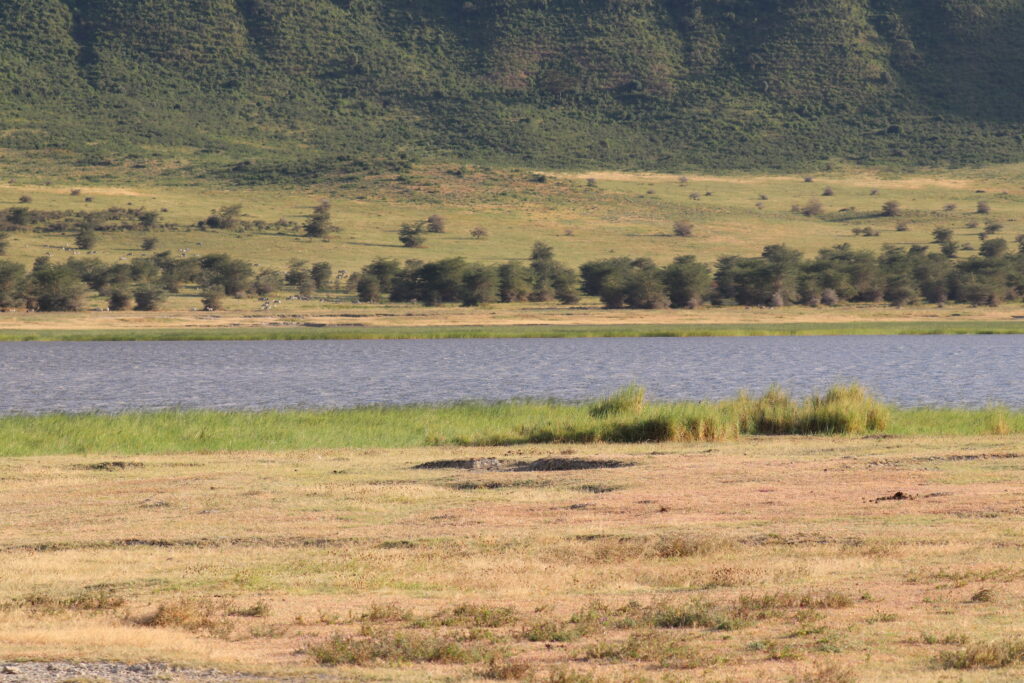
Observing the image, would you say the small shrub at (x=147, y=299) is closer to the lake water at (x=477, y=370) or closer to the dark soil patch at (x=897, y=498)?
the lake water at (x=477, y=370)

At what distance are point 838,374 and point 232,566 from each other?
38232 millimetres

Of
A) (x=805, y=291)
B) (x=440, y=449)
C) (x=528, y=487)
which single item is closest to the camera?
(x=528, y=487)

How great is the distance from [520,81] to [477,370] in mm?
105415

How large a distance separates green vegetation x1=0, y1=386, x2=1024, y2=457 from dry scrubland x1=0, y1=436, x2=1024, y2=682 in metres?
4.72

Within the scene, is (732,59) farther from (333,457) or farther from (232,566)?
(232,566)

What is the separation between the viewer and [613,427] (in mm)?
27250

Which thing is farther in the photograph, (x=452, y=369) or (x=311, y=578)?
(x=452, y=369)

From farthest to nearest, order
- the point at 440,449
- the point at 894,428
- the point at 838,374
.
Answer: the point at 838,374 → the point at 894,428 → the point at 440,449

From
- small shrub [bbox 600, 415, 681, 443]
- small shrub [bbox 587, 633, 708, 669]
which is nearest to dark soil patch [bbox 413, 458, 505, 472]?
small shrub [bbox 600, 415, 681, 443]

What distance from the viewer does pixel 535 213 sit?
120 m

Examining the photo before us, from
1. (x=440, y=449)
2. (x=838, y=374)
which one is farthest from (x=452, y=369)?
(x=440, y=449)

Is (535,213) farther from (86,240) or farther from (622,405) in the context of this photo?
(622,405)

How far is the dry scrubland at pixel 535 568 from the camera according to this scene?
1023cm

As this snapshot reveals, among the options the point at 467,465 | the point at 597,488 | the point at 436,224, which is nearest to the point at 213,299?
the point at 436,224
